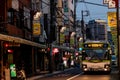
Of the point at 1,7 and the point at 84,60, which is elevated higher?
the point at 1,7

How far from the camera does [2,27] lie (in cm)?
3619

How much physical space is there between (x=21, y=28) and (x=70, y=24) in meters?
48.5

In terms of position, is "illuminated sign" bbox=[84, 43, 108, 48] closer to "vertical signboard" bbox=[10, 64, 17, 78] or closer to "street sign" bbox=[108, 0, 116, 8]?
"street sign" bbox=[108, 0, 116, 8]

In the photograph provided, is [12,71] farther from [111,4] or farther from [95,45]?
[95,45]

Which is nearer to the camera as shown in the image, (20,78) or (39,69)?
(20,78)

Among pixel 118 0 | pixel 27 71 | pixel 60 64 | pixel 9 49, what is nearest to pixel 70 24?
pixel 60 64

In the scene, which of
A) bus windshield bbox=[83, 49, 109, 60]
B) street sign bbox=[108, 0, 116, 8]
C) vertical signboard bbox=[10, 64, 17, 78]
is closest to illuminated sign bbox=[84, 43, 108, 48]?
bus windshield bbox=[83, 49, 109, 60]

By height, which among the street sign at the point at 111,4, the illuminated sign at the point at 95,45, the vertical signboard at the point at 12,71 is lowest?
the vertical signboard at the point at 12,71

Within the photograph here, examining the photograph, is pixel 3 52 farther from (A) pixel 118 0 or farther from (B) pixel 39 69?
(B) pixel 39 69

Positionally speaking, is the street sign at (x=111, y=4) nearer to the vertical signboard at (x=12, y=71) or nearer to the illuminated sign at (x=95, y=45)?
the vertical signboard at (x=12, y=71)

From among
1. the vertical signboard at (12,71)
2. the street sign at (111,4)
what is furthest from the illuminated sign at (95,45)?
the vertical signboard at (12,71)

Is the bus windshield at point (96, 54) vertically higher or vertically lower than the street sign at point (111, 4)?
lower

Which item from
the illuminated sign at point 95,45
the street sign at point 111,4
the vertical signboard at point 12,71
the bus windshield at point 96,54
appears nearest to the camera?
the vertical signboard at point 12,71

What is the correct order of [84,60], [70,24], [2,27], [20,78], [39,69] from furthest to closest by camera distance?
[70,24], [39,69], [84,60], [2,27], [20,78]
